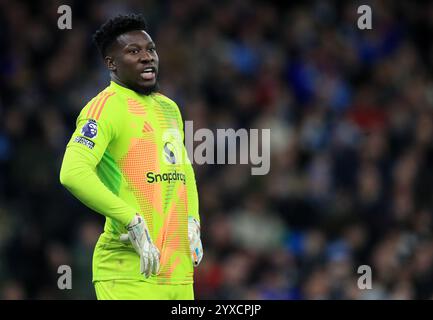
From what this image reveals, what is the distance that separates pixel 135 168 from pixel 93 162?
1.00ft

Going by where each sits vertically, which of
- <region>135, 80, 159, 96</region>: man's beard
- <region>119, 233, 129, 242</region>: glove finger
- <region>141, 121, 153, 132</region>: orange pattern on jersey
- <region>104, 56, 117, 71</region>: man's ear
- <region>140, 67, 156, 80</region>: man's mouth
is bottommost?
<region>119, 233, 129, 242</region>: glove finger

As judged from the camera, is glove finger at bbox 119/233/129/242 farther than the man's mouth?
No

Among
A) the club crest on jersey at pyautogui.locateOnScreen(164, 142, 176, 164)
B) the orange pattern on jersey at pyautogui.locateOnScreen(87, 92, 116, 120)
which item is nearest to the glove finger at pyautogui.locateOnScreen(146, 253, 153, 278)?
the club crest on jersey at pyautogui.locateOnScreen(164, 142, 176, 164)

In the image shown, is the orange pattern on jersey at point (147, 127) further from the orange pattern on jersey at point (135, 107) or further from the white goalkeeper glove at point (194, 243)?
the white goalkeeper glove at point (194, 243)

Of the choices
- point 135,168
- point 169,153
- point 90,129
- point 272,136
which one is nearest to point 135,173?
point 135,168

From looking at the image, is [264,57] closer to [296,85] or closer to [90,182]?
[296,85]

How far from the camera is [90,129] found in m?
6.29

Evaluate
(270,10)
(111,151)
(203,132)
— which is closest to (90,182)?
(111,151)

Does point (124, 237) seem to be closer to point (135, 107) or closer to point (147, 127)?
point (147, 127)

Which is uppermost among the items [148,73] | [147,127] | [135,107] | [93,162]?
[148,73]

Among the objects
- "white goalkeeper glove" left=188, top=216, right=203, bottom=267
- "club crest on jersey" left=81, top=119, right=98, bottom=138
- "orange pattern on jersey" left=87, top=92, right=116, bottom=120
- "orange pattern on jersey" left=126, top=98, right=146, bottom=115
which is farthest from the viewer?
"white goalkeeper glove" left=188, top=216, right=203, bottom=267

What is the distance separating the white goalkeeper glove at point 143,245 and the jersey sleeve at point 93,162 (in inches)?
1.8

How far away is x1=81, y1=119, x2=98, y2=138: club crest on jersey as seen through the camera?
247 inches

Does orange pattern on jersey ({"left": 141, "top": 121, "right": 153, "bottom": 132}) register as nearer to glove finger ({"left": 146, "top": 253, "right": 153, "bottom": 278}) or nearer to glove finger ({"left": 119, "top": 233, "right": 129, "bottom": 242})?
glove finger ({"left": 119, "top": 233, "right": 129, "bottom": 242})
